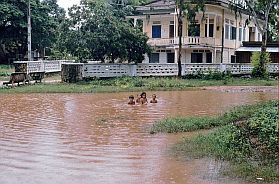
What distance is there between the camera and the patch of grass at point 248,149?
811 cm

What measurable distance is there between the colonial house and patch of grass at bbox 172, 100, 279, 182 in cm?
3241

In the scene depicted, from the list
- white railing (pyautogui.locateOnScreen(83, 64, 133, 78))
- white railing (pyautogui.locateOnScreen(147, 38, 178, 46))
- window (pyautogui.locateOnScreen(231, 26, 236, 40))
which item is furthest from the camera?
window (pyautogui.locateOnScreen(231, 26, 236, 40))

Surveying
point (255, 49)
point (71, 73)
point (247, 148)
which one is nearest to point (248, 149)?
point (247, 148)

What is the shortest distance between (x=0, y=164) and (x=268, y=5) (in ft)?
97.3

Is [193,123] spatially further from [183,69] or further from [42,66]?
[42,66]

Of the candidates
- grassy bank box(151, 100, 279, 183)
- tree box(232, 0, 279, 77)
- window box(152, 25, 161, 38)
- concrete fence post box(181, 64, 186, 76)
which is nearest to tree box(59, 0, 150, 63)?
concrete fence post box(181, 64, 186, 76)

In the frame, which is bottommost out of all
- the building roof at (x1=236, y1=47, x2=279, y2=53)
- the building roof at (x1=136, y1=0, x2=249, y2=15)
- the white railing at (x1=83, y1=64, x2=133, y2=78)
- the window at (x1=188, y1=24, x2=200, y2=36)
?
the white railing at (x1=83, y1=64, x2=133, y2=78)

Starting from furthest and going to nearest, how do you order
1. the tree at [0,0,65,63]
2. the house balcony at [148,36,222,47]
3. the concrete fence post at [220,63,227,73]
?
the tree at [0,0,65,63] → the house balcony at [148,36,222,47] → the concrete fence post at [220,63,227,73]

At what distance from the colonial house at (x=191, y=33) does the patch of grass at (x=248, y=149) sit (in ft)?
Result: 106

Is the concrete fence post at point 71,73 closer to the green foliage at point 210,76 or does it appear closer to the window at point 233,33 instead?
the green foliage at point 210,76

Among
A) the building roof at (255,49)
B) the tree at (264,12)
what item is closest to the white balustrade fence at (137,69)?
the tree at (264,12)

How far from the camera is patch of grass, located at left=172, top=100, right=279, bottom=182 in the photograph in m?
8.11

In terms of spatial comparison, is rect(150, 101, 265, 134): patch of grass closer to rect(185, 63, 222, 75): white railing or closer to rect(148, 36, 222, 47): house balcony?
rect(185, 63, 222, 75): white railing

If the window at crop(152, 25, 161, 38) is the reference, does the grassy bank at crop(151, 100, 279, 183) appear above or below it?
below
